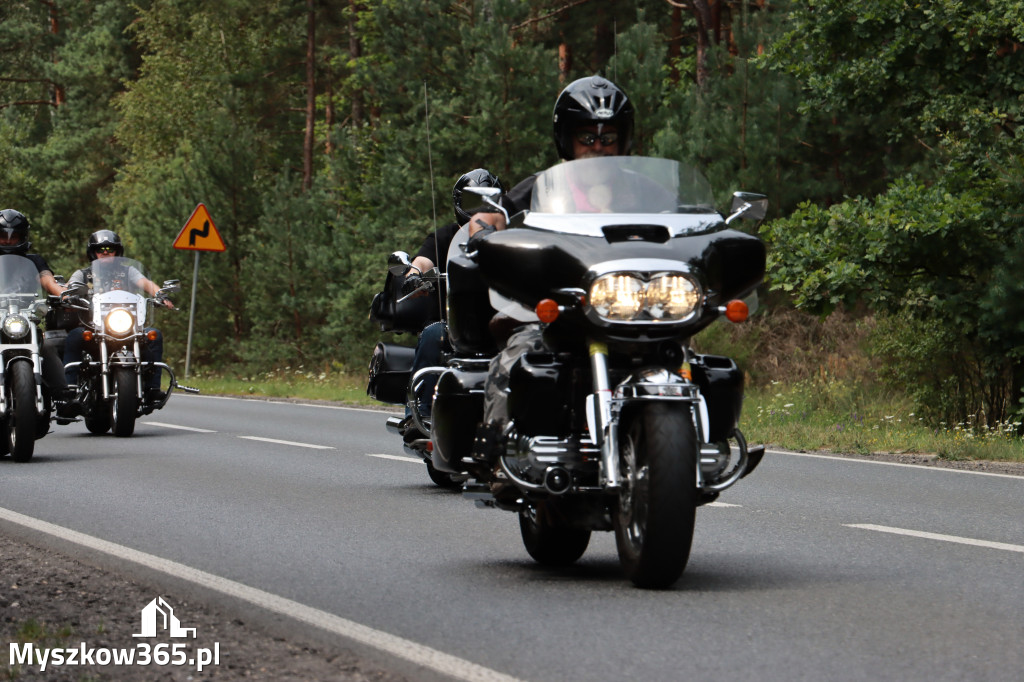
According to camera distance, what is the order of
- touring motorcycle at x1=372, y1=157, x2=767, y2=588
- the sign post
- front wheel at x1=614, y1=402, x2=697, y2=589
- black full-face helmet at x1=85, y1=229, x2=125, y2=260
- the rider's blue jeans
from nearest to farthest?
front wheel at x1=614, y1=402, x2=697, y2=589, touring motorcycle at x1=372, y1=157, x2=767, y2=588, the rider's blue jeans, black full-face helmet at x1=85, y1=229, x2=125, y2=260, the sign post

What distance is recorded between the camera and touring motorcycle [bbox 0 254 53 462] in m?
12.9

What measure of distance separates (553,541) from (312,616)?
5.28 ft

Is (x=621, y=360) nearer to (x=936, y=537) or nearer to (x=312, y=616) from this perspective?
(x=312, y=616)

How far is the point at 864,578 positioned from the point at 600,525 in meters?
1.19

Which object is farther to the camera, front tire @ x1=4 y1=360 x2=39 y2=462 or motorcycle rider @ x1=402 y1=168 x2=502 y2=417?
front tire @ x1=4 y1=360 x2=39 y2=462

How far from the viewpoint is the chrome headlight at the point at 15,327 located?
13.2 metres

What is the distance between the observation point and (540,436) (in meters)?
6.51

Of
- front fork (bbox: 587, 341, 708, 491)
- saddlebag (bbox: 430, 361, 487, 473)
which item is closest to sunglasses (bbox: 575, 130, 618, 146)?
saddlebag (bbox: 430, 361, 487, 473)

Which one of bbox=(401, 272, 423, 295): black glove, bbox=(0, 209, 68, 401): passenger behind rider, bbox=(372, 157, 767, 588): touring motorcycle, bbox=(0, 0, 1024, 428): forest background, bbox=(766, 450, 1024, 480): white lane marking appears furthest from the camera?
bbox=(0, 0, 1024, 428): forest background

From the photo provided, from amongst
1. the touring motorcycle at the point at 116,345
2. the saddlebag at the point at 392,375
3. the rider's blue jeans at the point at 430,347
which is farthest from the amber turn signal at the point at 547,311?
the touring motorcycle at the point at 116,345

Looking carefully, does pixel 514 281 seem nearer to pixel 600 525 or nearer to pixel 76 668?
pixel 600 525

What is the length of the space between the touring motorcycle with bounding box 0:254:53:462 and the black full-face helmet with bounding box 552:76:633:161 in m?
6.99

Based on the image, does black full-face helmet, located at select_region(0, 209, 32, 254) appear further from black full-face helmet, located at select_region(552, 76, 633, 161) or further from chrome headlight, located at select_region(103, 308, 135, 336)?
black full-face helmet, located at select_region(552, 76, 633, 161)

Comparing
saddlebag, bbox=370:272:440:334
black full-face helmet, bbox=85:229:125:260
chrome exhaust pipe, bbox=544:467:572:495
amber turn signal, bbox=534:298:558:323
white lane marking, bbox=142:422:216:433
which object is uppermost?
black full-face helmet, bbox=85:229:125:260
